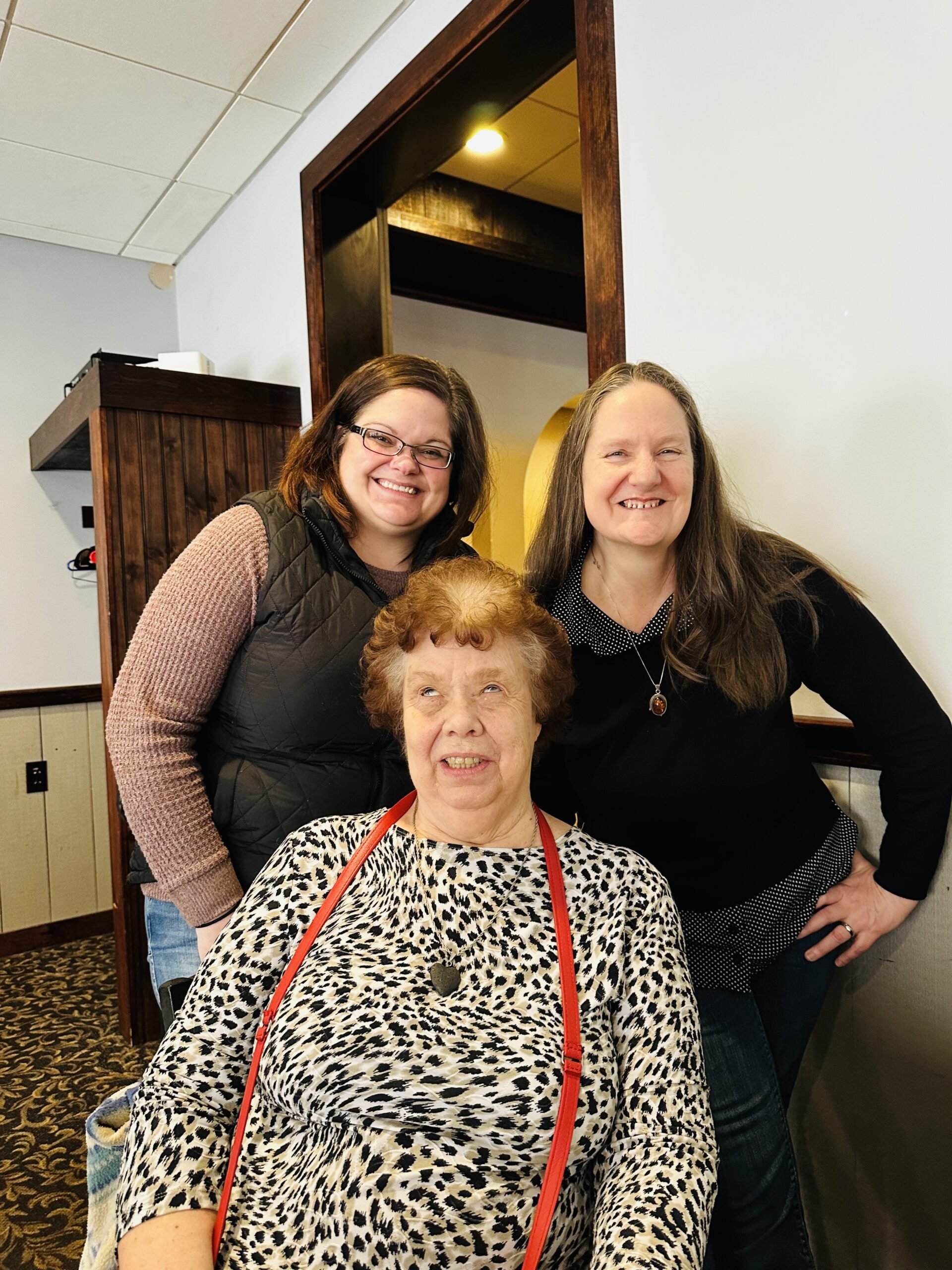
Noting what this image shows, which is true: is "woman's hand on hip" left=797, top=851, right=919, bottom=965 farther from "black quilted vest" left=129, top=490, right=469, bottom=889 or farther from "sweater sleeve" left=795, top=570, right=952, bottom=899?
"black quilted vest" left=129, top=490, right=469, bottom=889

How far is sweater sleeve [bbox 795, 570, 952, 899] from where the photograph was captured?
4.41ft

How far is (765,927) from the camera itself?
1.44 m

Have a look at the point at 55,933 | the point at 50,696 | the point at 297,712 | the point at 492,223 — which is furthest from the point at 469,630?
the point at 55,933

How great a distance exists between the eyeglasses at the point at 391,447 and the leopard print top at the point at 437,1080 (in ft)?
2.54

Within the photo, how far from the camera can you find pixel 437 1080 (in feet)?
3.47

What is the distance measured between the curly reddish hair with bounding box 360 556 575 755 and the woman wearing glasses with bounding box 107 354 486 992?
261 mm

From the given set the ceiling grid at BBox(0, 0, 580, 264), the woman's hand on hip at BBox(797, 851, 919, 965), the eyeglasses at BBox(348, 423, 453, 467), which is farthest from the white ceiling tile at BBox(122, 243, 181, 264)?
the woman's hand on hip at BBox(797, 851, 919, 965)

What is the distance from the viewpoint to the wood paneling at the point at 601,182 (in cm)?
188

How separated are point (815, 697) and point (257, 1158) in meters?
1.18

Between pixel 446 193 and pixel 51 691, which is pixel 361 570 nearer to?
pixel 446 193

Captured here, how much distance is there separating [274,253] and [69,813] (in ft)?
8.68

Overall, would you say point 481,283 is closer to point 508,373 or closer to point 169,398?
point 508,373

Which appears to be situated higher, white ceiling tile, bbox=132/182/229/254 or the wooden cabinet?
white ceiling tile, bbox=132/182/229/254

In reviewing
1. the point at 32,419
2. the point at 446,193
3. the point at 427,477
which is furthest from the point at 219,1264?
the point at 32,419
